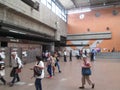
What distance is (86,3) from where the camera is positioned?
30.3 m

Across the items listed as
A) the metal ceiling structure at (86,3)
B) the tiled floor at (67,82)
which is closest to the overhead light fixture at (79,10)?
the metal ceiling structure at (86,3)

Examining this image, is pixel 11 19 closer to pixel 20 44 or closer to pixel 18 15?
pixel 18 15

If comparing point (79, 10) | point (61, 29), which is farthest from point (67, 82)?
point (79, 10)

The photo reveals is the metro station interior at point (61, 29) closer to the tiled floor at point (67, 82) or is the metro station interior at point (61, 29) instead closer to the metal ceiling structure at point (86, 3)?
the metal ceiling structure at point (86, 3)

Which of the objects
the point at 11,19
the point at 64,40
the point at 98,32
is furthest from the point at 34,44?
the point at 98,32

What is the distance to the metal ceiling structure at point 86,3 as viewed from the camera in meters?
29.2

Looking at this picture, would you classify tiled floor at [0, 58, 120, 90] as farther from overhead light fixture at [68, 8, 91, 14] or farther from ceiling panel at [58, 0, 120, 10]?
overhead light fixture at [68, 8, 91, 14]

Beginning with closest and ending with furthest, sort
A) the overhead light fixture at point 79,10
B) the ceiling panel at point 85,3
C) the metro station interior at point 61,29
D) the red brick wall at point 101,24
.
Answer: the metro station interior at point 61,29 → the ceiling panel at point 85,3 → the red brick wall at point 101,24 → the overhead light fixture at point 79,10

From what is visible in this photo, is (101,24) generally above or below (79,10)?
below

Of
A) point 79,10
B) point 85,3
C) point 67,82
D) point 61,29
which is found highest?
point 85,3

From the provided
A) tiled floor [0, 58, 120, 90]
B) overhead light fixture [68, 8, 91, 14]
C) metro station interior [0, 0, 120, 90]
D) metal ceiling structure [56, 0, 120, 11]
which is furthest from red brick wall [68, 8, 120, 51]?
tiled floor [0, 58, 120, 90]

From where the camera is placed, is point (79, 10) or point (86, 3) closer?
point (86, 3)

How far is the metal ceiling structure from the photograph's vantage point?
96.0 feet

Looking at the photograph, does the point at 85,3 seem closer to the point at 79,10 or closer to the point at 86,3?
the point at 86,3
